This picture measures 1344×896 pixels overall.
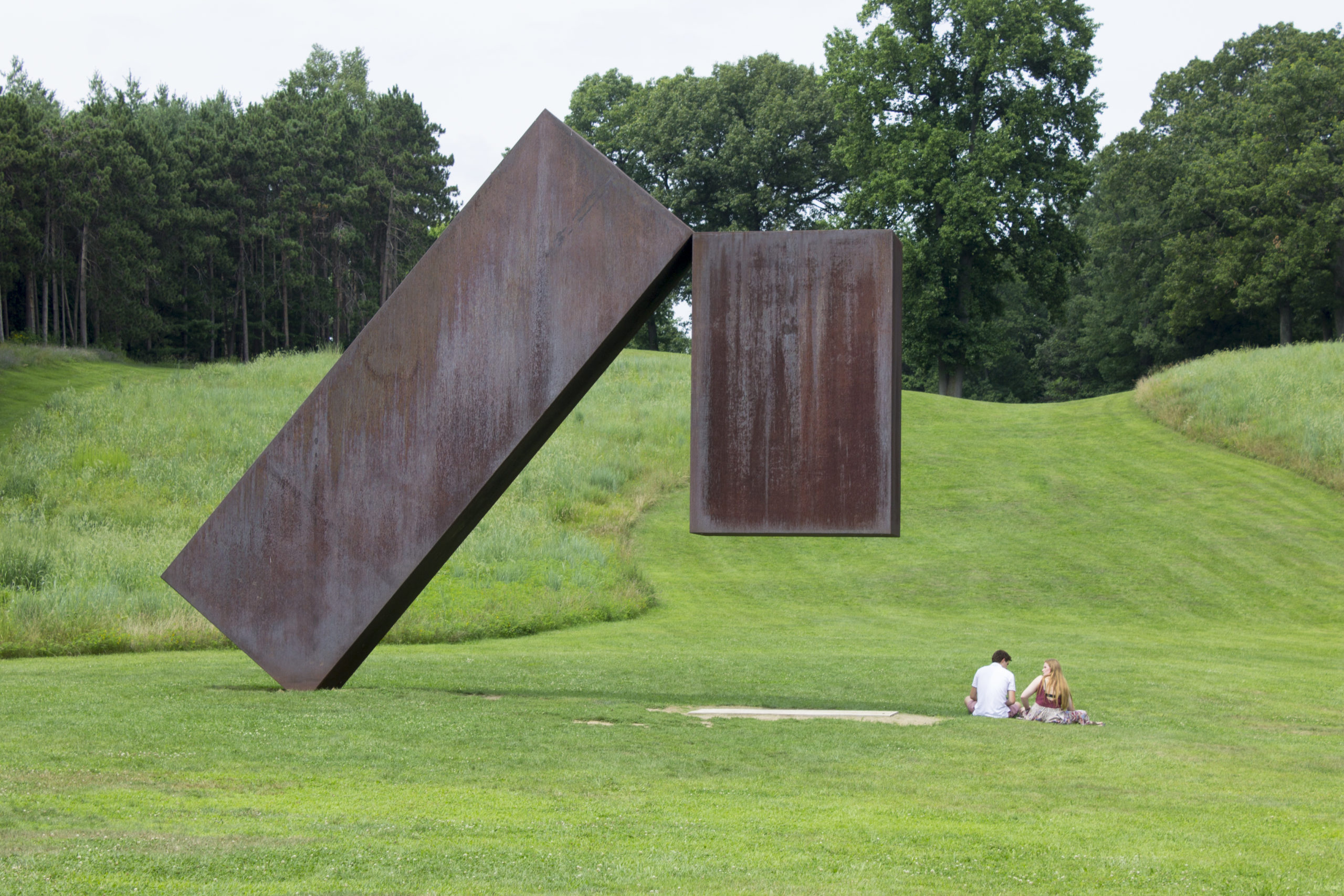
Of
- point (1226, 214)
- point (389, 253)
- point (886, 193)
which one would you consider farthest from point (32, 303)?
point (1226, 214)

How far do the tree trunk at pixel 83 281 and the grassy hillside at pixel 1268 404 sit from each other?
37587mm

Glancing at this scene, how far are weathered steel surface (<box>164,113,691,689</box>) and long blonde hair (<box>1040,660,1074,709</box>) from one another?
4400 millimetres

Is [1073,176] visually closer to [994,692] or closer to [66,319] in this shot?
[994,692]

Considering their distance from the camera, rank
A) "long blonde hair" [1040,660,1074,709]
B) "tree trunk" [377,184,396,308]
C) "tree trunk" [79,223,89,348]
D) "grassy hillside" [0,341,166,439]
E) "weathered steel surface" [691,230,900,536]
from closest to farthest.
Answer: "weathered steel surface" [691,230,900,536] → "long blonde hair" [1040,660,1074,709] → "grassy hillside" [0,341,166,439] → "tree trunk" [79,223,89,348] → "tree trunk" [377,184,396,308]

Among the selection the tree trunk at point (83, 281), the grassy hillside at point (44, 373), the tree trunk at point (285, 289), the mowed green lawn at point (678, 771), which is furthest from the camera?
the tree trunk at point (285, 289)

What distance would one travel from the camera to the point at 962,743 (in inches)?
322

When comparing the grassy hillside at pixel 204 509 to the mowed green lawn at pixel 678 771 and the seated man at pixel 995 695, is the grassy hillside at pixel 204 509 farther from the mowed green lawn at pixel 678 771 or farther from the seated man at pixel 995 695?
the seated man at pixel 995 695

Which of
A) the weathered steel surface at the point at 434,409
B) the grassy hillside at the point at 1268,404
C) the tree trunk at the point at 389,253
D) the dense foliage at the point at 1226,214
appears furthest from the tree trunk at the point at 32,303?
the weathered steel surface at the point at 434,409

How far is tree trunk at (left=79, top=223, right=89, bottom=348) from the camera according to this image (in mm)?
45656

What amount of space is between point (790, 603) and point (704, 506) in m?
12.4

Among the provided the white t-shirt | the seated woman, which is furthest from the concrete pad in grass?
the seated woman

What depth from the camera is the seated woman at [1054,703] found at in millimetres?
9578

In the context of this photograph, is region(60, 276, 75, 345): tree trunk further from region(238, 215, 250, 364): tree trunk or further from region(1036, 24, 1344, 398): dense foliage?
region(1036, 24, 1344, 398): dense foliage

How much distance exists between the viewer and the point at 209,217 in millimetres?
50938
